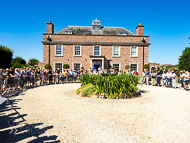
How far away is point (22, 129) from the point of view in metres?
3.65

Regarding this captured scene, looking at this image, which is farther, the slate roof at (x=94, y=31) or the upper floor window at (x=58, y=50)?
the slate roof at (x=94, y=31)

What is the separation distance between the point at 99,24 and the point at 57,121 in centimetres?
2410

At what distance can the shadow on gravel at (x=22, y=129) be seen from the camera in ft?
10.3

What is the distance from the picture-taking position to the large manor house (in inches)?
903

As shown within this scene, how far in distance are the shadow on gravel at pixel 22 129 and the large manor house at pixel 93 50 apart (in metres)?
18.5

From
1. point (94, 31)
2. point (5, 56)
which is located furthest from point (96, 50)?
point (5, 56)

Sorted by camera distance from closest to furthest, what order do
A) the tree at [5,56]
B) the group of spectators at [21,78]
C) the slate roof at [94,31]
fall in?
1. the group of spectators at [21,78]
2. the tree at [5,56]
3. the slate roof at [94,31]

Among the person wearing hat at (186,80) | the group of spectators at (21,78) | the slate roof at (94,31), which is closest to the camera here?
the group of spectators at (21,78)

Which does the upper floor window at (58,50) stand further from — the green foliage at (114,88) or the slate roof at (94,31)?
the green foliage at (114,88)

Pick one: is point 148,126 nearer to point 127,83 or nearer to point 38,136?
point 38,136

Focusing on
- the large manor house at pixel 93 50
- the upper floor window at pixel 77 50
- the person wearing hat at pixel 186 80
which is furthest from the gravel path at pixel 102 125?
the upper floor window at pixel 77 50

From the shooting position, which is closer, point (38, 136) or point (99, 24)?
point (38, 136)

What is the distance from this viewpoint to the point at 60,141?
10.1 ft

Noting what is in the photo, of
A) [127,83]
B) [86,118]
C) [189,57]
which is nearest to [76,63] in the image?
[127,83]
